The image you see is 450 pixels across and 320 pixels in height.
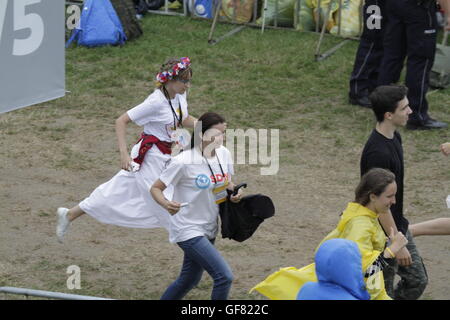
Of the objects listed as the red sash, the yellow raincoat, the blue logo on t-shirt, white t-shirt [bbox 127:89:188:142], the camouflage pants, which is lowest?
the camouflage pants

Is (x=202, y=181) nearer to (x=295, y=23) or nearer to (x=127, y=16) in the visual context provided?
(x=127, y=16)

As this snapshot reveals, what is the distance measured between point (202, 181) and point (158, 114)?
929 mm

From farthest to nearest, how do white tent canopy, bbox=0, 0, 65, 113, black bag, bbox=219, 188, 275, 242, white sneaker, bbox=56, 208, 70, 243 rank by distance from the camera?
1. white sneaker, bbox=56, 208, 70, 243
2. white tent canopy, bbox=0, 0, 65, 113
3. black bag, bbox=219, 188, 275, 242

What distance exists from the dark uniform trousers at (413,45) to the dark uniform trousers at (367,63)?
31 centimetres

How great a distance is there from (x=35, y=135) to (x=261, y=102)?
2.57 meters

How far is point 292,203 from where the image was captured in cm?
811

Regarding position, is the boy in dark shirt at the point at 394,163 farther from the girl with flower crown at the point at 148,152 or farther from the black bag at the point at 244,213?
the girl with flower crown at the point at 148,152

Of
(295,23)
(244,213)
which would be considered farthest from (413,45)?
(244,213)

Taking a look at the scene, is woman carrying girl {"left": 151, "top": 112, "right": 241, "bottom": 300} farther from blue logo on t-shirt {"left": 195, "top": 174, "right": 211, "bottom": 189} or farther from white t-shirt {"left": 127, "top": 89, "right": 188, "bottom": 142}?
white t-shirt {"left": 127, "top": 89, "right": 188, "bottom": 142}

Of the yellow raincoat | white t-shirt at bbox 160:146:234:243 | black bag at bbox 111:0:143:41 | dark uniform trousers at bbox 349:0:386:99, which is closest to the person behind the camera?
the yellow raincoat

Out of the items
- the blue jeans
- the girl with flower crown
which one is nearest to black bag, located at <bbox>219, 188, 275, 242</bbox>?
the blue jeans

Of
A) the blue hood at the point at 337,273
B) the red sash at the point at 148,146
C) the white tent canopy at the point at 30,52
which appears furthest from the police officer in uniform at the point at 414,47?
the blue hood at the point at 337,273

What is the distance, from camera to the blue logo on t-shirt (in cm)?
558
